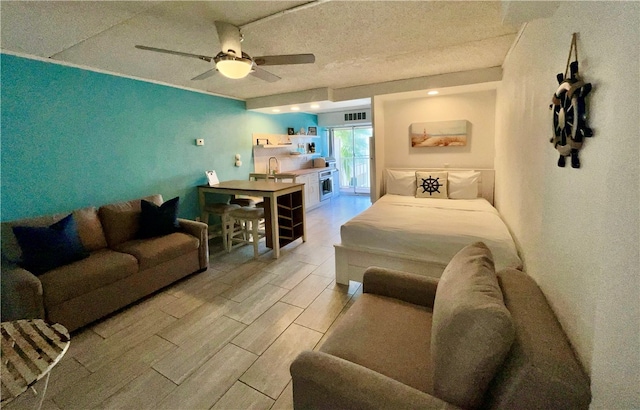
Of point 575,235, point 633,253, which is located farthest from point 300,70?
point 633,253

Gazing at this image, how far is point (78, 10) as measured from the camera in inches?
70.9

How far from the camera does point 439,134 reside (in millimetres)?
4305

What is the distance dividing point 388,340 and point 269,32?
A: 2368mm

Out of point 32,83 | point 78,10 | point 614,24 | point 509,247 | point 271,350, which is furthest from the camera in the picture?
point 32,83

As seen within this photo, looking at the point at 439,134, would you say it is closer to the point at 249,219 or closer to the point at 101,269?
the point at 249,219

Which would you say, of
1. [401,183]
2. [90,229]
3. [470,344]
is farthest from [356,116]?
[470,344]

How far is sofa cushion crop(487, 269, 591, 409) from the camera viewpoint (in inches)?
30.2

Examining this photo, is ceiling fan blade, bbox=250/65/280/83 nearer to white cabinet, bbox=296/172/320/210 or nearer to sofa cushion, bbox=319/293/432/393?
sofa cushion, bbox=319/293/432/393

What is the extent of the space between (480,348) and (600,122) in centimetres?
84

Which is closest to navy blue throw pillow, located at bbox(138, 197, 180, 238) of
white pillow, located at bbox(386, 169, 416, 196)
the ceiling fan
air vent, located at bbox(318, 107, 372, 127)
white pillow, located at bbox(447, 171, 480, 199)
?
the ceiling fan

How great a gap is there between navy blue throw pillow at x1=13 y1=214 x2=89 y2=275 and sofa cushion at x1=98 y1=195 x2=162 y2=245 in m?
0.46

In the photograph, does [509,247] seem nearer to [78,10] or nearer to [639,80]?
[639,80]

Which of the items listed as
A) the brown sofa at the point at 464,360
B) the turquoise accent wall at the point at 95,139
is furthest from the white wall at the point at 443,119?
the brown sofa at the point at 464,360

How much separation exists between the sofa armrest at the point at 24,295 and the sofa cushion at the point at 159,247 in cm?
69
